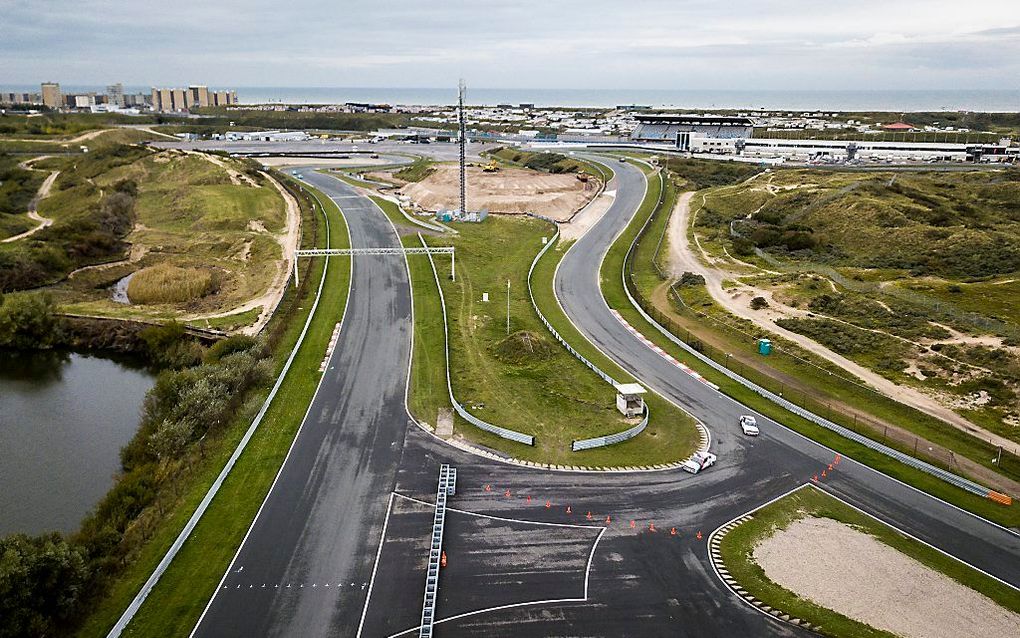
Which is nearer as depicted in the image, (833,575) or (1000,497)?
(833,575)

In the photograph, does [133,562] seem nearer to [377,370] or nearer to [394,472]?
[394,472]

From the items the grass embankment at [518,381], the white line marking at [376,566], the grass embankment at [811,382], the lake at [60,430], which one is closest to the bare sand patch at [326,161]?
the grass embankment at [518,381]

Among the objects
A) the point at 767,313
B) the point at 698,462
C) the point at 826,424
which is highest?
the point at 767,313

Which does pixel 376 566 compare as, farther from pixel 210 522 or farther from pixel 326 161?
pixel 326 161

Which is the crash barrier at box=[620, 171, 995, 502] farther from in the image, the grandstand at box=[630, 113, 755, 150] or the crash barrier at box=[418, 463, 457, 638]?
the grandstand at box=[630, 113, 755, 150]

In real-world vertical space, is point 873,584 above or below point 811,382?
below

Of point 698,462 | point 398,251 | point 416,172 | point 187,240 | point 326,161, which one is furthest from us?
point 326,161

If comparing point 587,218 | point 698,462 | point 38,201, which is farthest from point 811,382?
point 38,201

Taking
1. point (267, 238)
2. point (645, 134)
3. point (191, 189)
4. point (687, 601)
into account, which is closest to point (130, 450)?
point (687, 601)
